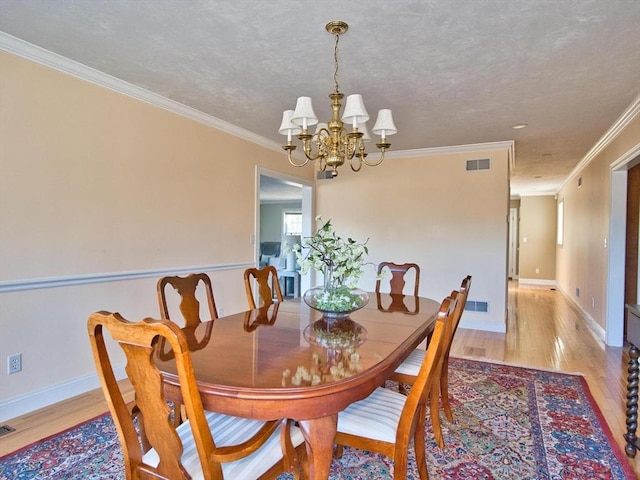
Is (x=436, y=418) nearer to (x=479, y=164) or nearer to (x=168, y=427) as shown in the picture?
(x=168, y=427)

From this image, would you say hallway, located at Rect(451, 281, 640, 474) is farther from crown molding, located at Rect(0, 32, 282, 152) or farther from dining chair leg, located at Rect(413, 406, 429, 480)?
crown molding, located at Rect(0, 32, 282, 152)

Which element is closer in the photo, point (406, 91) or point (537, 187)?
point (406, 91)

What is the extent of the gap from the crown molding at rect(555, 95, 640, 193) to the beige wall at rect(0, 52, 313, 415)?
394 centimetres

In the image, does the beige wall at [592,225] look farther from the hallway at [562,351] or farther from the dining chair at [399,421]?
the dining chair at [399,421]

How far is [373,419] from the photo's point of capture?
160cm

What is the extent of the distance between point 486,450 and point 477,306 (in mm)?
3126

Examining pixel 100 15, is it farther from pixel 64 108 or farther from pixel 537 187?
pixel 537 187

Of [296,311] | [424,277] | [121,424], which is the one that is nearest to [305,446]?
[121,424]

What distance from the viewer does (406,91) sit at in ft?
10.2

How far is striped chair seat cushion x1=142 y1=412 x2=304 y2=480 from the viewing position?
4.06ft

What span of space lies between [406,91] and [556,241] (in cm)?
870

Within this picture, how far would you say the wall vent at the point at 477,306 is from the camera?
4.99 metres

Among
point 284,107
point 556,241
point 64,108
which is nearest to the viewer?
point 64,108

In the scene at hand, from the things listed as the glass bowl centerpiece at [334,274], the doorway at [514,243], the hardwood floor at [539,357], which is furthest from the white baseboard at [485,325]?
the doorway at [514,243]
